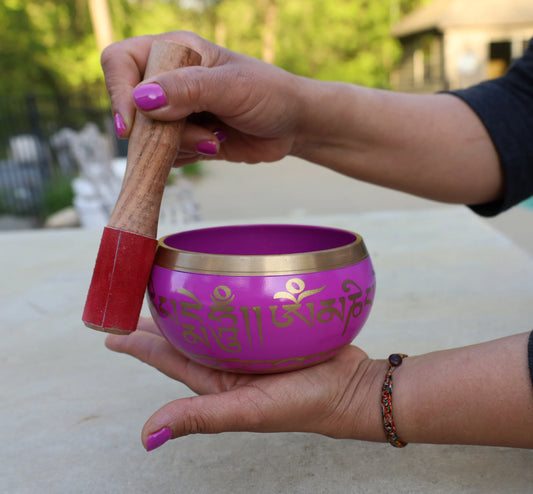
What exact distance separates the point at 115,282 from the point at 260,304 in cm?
19

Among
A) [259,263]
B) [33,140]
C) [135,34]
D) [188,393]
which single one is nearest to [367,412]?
[259,263]

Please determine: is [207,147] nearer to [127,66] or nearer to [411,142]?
[127,66]

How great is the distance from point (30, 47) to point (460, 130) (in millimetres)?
13672

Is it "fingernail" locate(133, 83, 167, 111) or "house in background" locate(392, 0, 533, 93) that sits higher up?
"house in background" locate(392, 0, 533, 93)

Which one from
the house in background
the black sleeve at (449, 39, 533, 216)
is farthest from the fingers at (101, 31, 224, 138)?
the house in background

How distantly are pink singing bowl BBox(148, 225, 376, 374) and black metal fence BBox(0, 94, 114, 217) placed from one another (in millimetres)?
6185

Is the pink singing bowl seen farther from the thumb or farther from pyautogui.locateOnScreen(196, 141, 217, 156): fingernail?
pyautogui.locateOnScreen(196, 141, 217, 156): fingernail

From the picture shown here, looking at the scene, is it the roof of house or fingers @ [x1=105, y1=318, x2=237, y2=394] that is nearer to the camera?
fingers @ [x1=105, y1=318, x2=237, y2=394]

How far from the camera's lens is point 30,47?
12758mm

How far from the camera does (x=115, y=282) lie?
2.34 feet

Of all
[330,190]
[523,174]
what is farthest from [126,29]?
[523,174]

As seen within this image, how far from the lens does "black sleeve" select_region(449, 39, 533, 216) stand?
1222 millimetres

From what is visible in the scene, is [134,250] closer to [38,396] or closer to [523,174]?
[38,396]

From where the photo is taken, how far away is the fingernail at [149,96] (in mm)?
740
